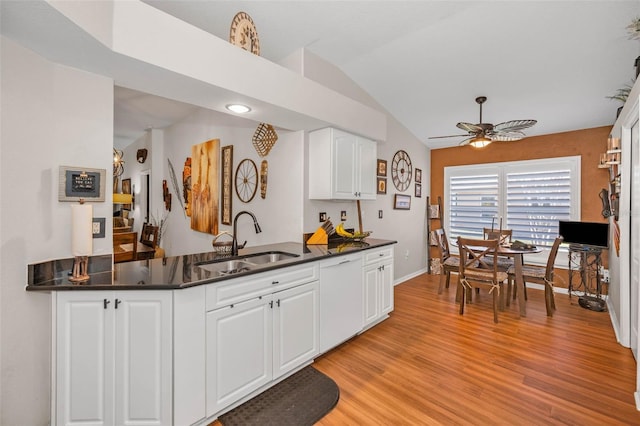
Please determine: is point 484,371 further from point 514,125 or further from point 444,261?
point 514,125

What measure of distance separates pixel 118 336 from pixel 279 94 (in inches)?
79.1

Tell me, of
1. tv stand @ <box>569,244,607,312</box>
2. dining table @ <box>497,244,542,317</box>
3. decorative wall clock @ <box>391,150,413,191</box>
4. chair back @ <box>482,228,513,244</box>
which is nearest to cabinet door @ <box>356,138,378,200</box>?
decorative wall clock @ <box>391,150,413,191</box>

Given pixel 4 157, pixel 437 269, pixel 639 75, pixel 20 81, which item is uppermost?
pixel 639 75

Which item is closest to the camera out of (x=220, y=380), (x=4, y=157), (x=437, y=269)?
(x=4, y=157)

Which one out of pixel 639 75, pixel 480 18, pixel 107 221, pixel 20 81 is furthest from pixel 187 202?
pixel 639 75

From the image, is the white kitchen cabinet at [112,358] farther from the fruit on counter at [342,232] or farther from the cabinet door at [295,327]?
the fruit on counter at [342,232]

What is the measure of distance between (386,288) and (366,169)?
1461mm

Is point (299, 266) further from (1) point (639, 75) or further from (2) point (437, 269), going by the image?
(2) point (437, 269)

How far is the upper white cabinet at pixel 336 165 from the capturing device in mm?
3104

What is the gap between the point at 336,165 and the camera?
3.15 meters

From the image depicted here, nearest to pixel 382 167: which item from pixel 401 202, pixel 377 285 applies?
pixel 401 202

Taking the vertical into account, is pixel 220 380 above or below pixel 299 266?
below

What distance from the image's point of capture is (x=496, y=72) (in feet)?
11.1

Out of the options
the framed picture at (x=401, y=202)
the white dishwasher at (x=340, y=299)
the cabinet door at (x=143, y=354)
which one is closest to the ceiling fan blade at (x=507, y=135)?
the framed picture at (x=401, y=202)
